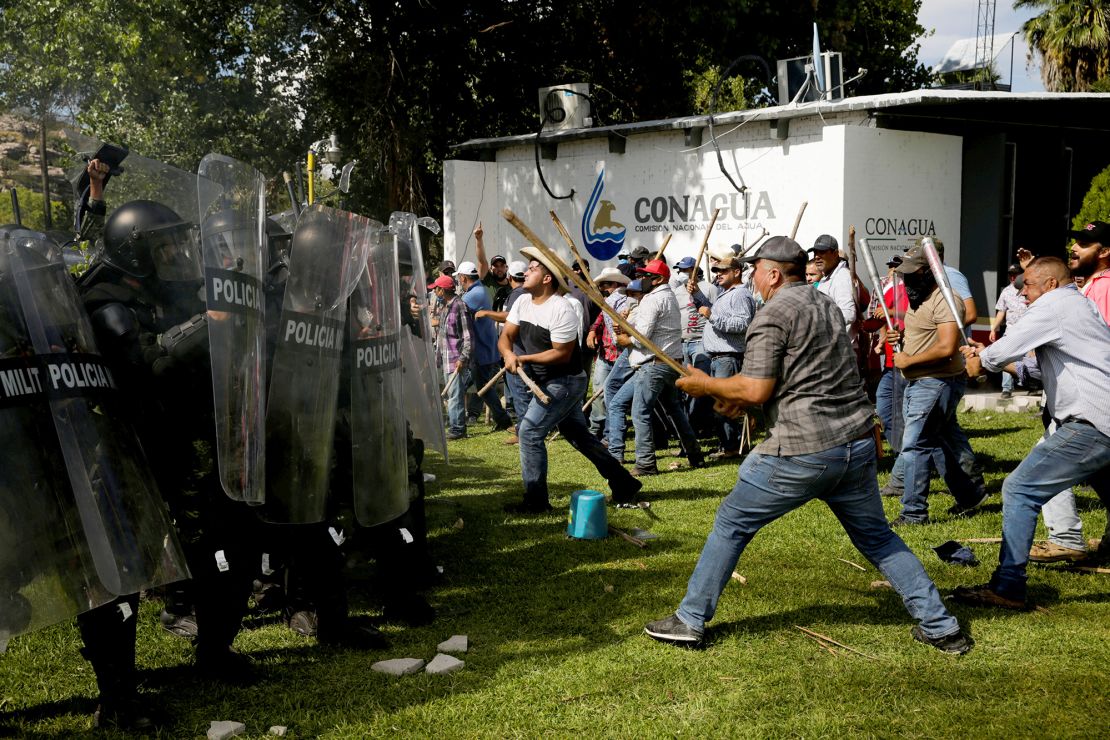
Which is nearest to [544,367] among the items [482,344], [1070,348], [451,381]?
[1070,348]

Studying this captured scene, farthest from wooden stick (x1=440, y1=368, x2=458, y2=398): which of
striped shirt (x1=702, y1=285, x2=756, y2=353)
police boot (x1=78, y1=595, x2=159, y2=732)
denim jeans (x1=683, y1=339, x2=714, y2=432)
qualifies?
police boot (x1=78, y1=595, x2=159, y2=732)

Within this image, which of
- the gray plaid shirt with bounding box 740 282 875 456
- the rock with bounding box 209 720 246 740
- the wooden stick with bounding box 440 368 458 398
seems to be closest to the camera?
the rock with bounding box 209 720 246 740

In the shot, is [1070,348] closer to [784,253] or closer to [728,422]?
[784,253]

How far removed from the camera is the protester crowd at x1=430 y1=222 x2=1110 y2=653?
4691mm

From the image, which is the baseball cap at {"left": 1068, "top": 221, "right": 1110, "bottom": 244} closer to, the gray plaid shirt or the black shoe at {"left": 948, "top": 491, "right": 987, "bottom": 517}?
the black shoe at {"left": 948, "top": 491, "right": 987, "bottom": 517}

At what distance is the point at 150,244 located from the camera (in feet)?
14.5

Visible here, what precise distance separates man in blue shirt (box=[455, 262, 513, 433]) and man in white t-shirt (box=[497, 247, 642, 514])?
186 inches

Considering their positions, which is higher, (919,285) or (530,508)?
(919,285)

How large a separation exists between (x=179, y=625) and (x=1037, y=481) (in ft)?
14.5

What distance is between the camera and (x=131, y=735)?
159 inches

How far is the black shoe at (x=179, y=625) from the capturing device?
5.19 m

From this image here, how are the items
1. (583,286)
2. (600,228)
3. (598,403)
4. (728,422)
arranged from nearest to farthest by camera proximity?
(583,286)
(728,422)
(598,403)
(600,228)

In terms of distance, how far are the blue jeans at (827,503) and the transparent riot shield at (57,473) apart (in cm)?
239

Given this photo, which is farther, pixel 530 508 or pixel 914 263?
pixel 530 508
